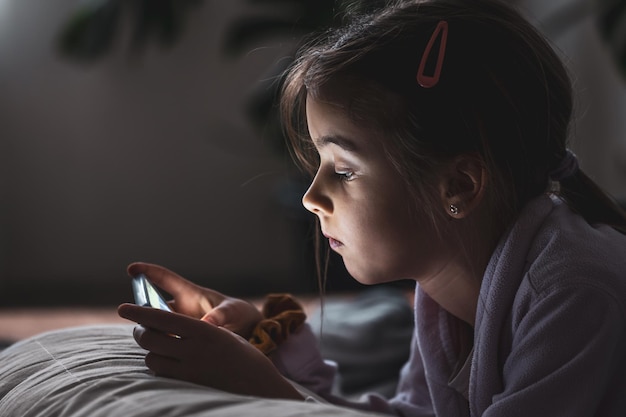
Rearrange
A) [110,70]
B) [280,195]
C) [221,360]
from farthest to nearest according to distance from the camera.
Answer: [110,70] < [280,195] < [221,360]

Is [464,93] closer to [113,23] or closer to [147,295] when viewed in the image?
[147,295]

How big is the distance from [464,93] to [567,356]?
0.24m

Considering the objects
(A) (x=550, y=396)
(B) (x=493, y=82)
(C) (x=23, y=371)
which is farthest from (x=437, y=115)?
(C) (x=23, y=371)

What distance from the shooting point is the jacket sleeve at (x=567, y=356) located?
686 millimetres

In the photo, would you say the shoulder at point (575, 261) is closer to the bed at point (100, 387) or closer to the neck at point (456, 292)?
the neck at point (456, 292)

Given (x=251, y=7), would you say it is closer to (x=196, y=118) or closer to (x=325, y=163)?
(x=196, y=118)

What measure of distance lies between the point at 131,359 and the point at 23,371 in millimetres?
95

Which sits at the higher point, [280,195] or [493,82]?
[493,82]

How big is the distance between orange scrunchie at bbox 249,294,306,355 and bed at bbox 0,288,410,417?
0.13 m

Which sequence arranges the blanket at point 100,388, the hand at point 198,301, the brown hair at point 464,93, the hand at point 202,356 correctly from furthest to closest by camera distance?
the hand at point 198,301
the brown hair at point 464,93
the hand at point 202,356
the blanket at point 100,388

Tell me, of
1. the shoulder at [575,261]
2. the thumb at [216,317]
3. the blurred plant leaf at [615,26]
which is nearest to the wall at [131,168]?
the blurred plant leaf at [615,26]

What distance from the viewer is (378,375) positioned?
128cm

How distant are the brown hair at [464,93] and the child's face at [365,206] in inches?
0.5

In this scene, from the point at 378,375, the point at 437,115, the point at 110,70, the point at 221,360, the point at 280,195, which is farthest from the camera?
the point at 110,70
